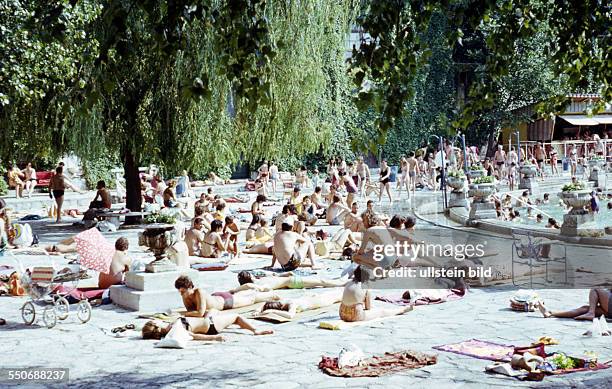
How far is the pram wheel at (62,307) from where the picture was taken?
33.2 ft

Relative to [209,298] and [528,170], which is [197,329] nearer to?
[209,298]

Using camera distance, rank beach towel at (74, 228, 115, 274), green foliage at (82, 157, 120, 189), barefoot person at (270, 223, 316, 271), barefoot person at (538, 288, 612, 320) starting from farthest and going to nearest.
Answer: green foliage at (82, 157, 120, 189)
barefoot person at (270, 223, 316, 271)
beach towel at (74, 228, 115, 274)
barefoot person at (538, 288, 612, 320)

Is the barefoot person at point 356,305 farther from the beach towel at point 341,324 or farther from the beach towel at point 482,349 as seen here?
the beach towel at point 482,349

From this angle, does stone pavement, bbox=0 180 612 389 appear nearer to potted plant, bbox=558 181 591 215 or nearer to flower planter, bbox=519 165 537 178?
potted plant, bbox=558 181 591 215

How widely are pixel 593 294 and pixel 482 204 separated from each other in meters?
13.1

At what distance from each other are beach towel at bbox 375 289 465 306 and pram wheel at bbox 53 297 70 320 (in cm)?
388

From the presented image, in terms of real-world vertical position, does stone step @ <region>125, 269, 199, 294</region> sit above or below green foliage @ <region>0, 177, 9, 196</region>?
below

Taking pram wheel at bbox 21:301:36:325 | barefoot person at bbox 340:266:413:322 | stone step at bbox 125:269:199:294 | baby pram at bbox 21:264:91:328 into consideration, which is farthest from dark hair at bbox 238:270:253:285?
pram wheel at bbox 21:301:36:325

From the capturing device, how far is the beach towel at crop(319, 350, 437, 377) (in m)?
7.73

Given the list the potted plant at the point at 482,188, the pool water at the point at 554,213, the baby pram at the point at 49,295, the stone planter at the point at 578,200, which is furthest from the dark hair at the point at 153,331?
the pool water at the point at 554,213

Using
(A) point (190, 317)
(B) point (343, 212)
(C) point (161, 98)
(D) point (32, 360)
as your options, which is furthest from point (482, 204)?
(D) point (32, 360)

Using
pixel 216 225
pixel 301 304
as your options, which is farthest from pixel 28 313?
pixel 216 225

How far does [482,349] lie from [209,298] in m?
3.31

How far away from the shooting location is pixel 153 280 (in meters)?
11.1
